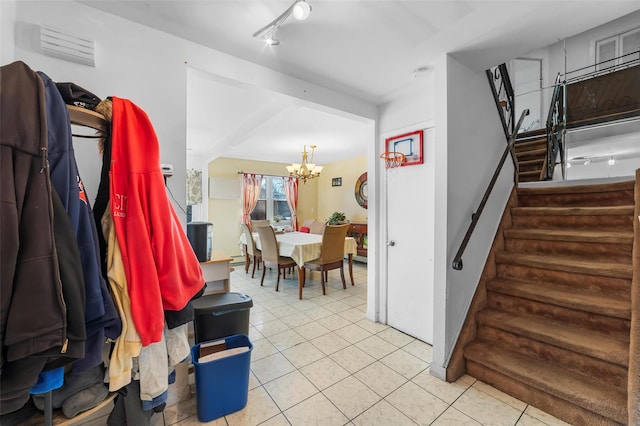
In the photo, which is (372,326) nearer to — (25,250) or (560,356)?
(560,356)

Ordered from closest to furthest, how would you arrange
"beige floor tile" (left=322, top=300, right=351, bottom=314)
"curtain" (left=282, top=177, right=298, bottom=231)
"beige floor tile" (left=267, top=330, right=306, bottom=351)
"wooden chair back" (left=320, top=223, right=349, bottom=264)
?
1. "beige floor tile" (left=267, top=330, right=306, bottom=351)
2. "beige floor tile" (left=322, top=300, right=351, bottom=314)
3. "wooden chair back" (left=320, top=223, right=349, bottom=264)
4. "curtain" (left=282, top=177, right=298, bottom=231)

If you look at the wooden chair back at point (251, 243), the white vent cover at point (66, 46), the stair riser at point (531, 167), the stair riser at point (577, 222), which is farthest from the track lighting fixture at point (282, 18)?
the stair riser at point (531, 167)

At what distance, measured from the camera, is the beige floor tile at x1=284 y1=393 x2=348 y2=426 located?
163cm

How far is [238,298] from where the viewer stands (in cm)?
205

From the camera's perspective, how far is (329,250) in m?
4.04

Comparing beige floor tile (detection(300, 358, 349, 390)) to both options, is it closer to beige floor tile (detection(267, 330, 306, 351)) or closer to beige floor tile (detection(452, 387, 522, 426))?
beige floor tile (detection(267, 330, 306, 351))

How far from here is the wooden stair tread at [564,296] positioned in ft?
5.76

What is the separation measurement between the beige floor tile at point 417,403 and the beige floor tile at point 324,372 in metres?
0.40

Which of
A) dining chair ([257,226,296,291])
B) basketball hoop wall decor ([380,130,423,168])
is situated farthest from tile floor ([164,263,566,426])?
basketball hoop wall decor ([380,130,423,168])

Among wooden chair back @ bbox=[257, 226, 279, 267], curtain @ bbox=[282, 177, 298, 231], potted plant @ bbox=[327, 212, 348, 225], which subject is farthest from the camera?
Result: curtain @ bbox=[282, 177, 298, 231]

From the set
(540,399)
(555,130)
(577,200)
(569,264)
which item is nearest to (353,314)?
(540,399)

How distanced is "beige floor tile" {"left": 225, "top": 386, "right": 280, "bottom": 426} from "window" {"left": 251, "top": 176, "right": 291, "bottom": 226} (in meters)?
5.19

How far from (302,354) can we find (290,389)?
0.46 meters

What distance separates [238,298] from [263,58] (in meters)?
1.85
